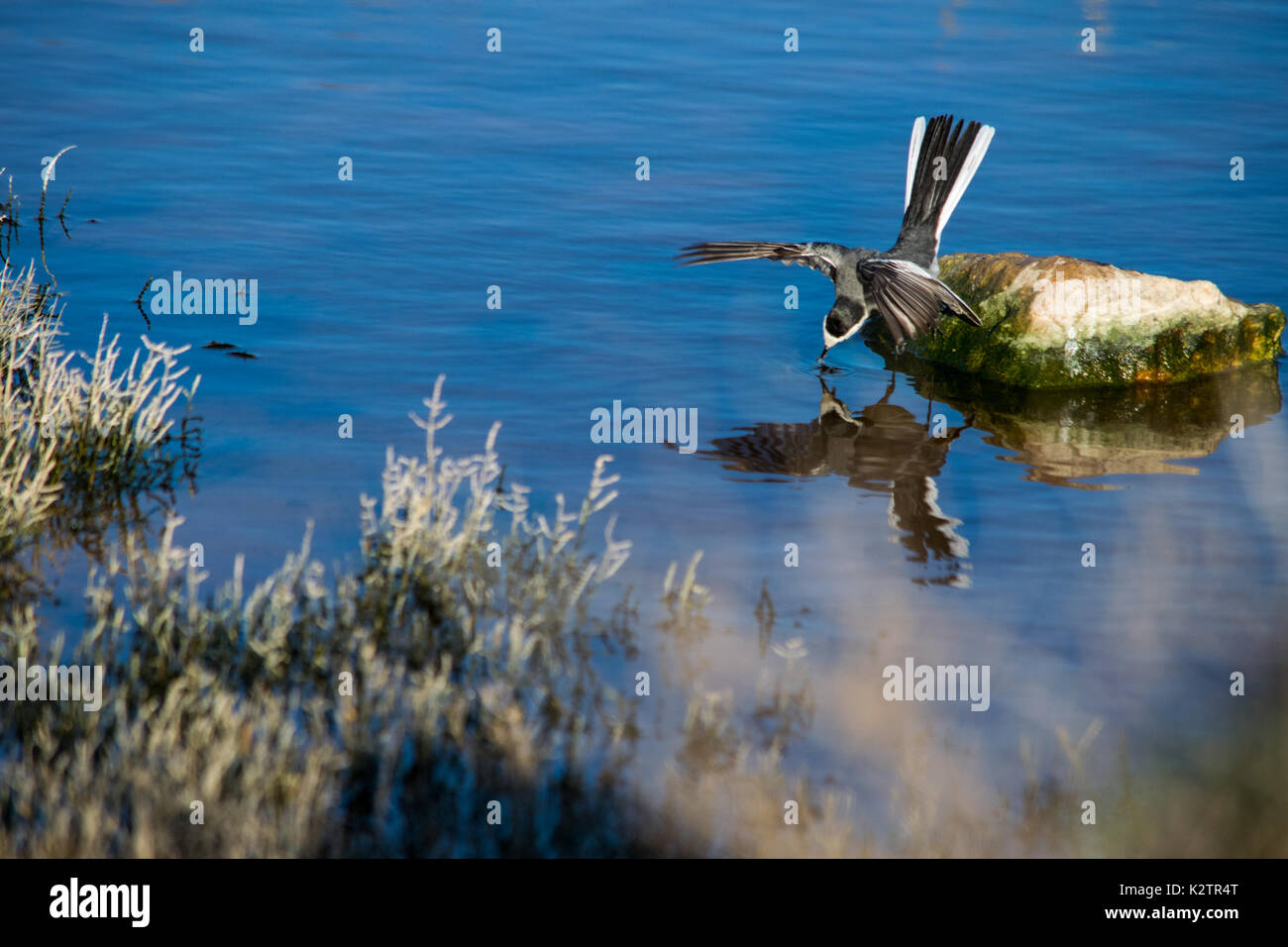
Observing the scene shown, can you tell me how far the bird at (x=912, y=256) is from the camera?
32.3 feet

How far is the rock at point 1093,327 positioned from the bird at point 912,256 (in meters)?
0.46

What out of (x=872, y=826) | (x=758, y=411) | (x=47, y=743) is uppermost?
(x=758, y=411)

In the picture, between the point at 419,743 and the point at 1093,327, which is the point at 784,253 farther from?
the point at 419,743

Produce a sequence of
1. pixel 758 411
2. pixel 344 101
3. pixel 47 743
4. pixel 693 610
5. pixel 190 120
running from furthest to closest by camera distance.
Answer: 1. pixel 344 101
2. pixel 190 120
3. pixel 758 411
4. pixel 693 610
5. pixel 47 743

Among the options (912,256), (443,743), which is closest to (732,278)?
(912,256)

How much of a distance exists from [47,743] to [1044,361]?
28.4ft

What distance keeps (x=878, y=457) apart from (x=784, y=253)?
6.69 feet

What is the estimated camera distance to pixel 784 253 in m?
10.5

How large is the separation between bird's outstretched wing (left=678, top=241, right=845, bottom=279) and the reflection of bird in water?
3.76ft

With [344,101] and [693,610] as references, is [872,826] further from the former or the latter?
[344,101]

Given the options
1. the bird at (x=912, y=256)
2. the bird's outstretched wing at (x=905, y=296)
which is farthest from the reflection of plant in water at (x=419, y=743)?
the bird at (x=912, y=256)

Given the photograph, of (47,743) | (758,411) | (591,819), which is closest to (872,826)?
(591,819)

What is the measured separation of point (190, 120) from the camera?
17.8 m

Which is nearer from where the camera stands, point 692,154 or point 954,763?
point 954,763
